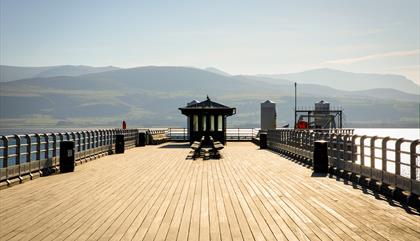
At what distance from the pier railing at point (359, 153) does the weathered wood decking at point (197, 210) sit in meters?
0.82

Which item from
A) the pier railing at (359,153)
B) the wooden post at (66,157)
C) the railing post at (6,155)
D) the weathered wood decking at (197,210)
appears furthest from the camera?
the wooden post at (66,157)

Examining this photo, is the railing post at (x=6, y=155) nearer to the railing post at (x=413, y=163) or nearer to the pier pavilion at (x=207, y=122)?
the railing post at (x=413, y=163)

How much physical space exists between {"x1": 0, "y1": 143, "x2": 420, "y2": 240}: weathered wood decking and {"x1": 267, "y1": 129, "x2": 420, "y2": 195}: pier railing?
816 millimetres

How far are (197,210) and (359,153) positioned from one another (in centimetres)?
762

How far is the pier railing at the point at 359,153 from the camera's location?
11015 millimetres

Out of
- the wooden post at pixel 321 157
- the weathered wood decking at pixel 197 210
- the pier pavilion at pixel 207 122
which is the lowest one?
the weathered wood decking at pixel 197 210

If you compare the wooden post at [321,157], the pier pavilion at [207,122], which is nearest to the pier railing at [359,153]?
the wooden post at [321,157]

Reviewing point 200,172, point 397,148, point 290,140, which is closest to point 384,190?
point 397,148

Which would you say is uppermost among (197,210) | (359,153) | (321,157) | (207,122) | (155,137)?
(207,122)

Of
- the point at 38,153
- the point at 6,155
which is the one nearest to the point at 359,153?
the point at 6,155

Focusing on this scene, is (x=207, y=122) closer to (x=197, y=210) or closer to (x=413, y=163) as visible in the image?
(x=413, y=163)

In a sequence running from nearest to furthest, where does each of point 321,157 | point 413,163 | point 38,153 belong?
point 413,163, point 38,153, point 321,157

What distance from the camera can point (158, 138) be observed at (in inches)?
1775

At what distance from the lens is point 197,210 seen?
10094 millimetres
